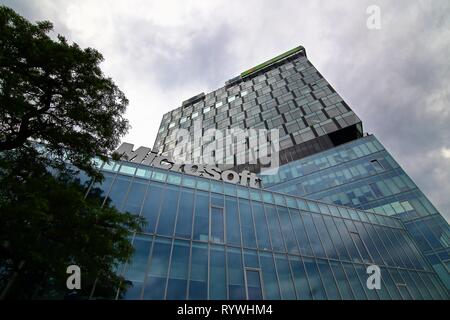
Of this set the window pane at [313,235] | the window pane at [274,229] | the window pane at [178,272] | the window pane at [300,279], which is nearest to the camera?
the window pane at [178,272]

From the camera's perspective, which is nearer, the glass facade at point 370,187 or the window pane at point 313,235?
the window pane at point 313,235

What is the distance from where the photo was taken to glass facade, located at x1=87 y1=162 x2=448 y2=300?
14514mm

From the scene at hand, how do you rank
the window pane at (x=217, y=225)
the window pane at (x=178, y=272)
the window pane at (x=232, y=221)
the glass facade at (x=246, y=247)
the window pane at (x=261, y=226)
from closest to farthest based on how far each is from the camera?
the window pane at (x=178, y=272), the glass facade at (x=246, y=247), the window pane at (x=217, y=225), the window pane at (x=232, y=221), the window pane at (x=261, y=226)

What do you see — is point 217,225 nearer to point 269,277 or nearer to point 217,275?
point 217,275

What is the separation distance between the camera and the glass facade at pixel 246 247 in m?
14.5

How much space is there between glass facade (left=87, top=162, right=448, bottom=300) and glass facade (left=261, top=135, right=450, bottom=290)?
7.62 m

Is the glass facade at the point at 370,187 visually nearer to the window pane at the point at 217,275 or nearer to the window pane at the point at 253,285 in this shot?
the window pane at the point at 253,285

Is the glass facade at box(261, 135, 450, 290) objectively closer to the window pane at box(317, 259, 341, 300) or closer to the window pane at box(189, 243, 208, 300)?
the window pane at box(317, 259, 341, 300)

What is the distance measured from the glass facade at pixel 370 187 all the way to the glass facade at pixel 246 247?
25.0 feet

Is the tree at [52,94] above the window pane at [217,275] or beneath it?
above

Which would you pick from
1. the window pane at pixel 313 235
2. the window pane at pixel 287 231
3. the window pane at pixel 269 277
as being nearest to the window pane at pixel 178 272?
the window pane at pixel 269 277

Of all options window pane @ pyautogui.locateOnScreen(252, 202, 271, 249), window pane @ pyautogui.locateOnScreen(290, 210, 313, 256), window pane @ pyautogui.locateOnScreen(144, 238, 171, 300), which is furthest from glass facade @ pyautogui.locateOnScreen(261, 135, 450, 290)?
window pane @ pyautogui.locateOnScreen(144, 238, 171, 300)

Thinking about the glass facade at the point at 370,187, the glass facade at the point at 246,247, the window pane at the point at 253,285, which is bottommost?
the window pane at the point at 253,285

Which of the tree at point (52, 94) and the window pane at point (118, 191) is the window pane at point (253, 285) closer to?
the window pane at point (118, 191)
